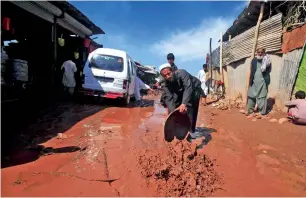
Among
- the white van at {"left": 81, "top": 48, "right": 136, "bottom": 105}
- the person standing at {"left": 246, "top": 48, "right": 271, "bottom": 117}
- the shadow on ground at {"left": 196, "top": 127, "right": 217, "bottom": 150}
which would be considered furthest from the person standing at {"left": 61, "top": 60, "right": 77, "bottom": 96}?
the person standing at {"left": 246, "top": 48, "right": 271, "bottom": 117}

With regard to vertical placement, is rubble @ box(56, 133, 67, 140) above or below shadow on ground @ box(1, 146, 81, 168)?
above

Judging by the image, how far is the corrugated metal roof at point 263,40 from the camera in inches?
354

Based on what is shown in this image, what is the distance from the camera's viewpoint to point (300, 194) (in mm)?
3518

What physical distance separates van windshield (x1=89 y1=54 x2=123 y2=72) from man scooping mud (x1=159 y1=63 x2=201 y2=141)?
456 cm

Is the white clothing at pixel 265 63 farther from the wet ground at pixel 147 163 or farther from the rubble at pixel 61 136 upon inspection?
the rubble at pixel 61 136

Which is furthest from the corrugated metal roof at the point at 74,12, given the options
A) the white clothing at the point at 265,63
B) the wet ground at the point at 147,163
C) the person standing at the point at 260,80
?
the white clothing at the point at 265,63

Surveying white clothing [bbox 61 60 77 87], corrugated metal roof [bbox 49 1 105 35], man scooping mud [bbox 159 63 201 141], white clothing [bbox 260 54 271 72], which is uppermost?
corrugated metal roof [bbox 49 1 105 35]

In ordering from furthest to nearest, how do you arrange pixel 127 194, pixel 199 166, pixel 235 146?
pixel 235 146 → pixel 199 166 → pixel 127 194

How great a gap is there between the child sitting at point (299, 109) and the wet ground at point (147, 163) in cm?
52

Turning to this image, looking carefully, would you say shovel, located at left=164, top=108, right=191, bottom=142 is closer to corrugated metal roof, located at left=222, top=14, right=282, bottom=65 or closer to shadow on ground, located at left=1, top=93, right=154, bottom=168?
shadow on ground, located at left=1, top=93, right=154, bottom=168

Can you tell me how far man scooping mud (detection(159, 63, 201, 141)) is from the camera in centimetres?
501

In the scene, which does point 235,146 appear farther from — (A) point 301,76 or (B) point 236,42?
(B) point 236,42

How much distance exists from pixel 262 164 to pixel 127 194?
88.1 inches

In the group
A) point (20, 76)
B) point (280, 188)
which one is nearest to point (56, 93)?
point (20, 76)
